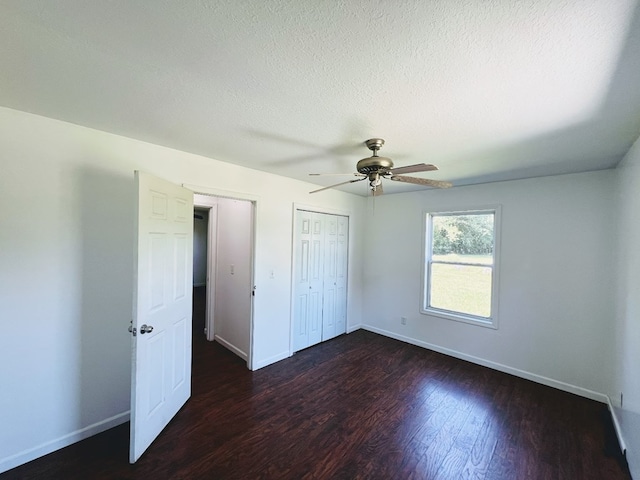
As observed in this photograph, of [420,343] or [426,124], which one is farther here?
[420,343]

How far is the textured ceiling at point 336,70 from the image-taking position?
0.95m

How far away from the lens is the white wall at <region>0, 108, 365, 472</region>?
5.64 ft

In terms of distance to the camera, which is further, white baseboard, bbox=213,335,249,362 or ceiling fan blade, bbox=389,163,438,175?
white baseboard, bbox=213,335,249,362

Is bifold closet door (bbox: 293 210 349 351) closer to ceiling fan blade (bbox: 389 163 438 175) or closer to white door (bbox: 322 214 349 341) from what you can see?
white door (bbox: 322 214 349 341)

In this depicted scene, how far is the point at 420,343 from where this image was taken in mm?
3951

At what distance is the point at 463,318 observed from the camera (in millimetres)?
3545

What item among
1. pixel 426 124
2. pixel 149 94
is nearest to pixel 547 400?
pixel 426 124

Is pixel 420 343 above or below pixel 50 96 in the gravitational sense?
below

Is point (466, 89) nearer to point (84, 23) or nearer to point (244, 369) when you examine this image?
point (84, 23)

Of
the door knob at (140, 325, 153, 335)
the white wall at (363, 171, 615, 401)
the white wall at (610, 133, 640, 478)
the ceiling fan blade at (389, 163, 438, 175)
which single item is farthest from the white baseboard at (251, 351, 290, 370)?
the white wall at (610, 133, 640, 478)

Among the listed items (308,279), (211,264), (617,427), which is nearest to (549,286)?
(617,427)

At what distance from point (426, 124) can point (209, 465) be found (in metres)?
2.83

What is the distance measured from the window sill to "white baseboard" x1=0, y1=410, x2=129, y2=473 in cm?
373

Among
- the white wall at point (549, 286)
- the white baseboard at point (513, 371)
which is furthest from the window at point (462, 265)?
the white baseboard at point (513, 371)
